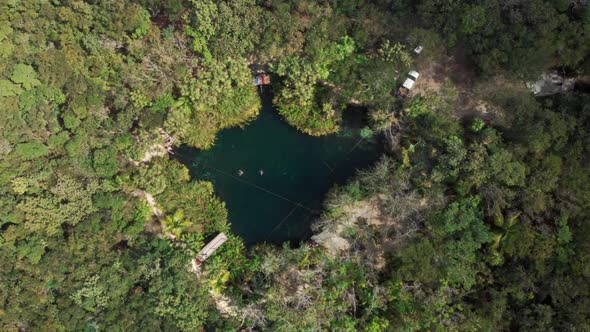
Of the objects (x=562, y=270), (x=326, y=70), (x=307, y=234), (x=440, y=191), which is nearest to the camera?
(x=562, y=270)

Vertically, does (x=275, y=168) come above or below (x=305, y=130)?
below

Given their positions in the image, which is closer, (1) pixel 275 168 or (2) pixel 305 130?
(2) pixel 305 130

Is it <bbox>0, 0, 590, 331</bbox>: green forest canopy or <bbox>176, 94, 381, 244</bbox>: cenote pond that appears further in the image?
<bbox>176, 94, 381, 244</bbox>: cenote pond

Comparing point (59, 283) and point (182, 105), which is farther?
point (182, 105)

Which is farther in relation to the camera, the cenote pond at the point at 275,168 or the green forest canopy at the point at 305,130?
the cenote pond at the point at 275,168

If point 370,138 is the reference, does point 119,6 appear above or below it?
above

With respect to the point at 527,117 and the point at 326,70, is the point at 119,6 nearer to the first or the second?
the point at 326,70

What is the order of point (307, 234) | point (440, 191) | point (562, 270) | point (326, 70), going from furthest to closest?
1. point (307, 234)
2. point (326, 70)
3. point (440, 191)
4. point (562, 270)

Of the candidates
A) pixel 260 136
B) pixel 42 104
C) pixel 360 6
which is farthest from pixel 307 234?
pixel 42 104
